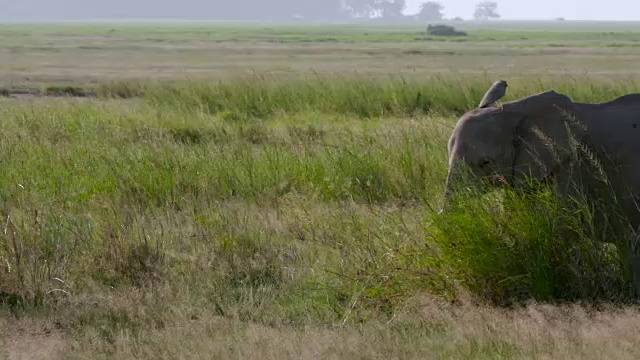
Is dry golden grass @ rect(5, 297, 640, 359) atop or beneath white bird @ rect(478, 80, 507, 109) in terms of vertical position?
beneath

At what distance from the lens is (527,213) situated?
6211 mm

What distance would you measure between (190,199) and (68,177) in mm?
1390

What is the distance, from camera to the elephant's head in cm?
614

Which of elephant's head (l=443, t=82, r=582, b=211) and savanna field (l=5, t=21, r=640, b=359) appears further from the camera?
elephant's head (l=443, t=82, r=582, b=211)

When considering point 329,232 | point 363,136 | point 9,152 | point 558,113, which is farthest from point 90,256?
point 363,136

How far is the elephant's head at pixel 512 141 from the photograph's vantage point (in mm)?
6137

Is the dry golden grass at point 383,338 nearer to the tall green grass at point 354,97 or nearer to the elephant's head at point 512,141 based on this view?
the elephant's head at point 512,141

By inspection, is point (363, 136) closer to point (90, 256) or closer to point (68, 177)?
point (68, 177)

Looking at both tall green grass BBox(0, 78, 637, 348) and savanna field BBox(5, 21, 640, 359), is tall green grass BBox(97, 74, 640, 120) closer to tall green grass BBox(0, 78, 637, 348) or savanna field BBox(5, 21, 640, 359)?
tall green grass BBox(0, 78, 637, 348)

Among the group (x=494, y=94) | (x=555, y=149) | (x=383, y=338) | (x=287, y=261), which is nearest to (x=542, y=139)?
(x=555, y=149)

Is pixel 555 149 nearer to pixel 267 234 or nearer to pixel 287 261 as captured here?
pixel 287 261

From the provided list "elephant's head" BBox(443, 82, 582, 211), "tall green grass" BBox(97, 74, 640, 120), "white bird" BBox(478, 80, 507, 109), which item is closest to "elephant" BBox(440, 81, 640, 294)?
"elephant's head" BBox(443, 82, 582, 211)

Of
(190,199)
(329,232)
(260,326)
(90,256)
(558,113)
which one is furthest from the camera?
(190,199)

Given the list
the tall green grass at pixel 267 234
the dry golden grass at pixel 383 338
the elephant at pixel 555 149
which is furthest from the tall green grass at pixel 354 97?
the dry golden grass at pixel 383 338
